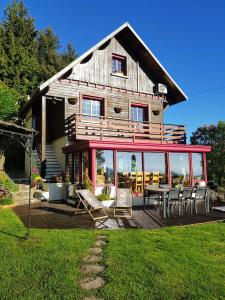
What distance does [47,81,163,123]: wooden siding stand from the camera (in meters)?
15.4

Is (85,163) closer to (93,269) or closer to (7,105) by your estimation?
(93,269)

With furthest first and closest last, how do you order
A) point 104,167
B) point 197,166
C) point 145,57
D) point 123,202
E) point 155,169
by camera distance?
point 145,57 → point 197,166 → point 155,169 → point 104,167 → point 123,202

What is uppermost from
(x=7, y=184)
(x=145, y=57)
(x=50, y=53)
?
(x=50, y=53)

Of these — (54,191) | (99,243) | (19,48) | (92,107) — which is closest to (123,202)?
(99,243)

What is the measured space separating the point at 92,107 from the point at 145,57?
16.5 feet

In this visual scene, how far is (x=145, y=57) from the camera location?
1811cm

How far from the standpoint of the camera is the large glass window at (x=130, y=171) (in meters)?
12.7

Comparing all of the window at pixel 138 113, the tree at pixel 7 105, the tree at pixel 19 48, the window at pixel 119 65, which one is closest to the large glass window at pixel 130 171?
the window at pixel 138 113

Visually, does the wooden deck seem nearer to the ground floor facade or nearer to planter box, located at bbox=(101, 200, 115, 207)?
planter box, located at bbox=(101, 200, 115, 207)

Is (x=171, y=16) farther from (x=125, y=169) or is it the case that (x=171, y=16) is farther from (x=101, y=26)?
(x=125, y=169)

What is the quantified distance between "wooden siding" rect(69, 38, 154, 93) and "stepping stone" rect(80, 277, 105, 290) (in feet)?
43.3

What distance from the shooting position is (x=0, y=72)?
24.8 meters

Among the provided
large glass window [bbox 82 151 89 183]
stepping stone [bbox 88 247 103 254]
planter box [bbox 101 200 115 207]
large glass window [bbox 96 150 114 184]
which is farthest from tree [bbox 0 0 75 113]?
stepping stone [bbox 88 247 103 254]

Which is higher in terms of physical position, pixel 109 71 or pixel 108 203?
pixel 109 71
